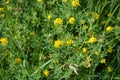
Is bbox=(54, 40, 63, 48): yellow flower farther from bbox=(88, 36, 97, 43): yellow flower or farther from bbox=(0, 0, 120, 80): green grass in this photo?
bbox=(88, 36, 97, 43): yellow flower

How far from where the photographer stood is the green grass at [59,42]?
2.10 m

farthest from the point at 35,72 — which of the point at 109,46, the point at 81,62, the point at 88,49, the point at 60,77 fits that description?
the point at 109,46

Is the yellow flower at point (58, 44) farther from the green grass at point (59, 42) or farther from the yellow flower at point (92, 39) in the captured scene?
the yellow flower at point (92, 39)

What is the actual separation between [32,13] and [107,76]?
774 mm

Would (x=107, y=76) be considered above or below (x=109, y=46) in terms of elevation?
below

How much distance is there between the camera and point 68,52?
217 centimetres

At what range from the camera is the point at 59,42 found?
7.03 feet

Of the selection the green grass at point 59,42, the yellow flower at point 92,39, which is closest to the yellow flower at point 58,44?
the green grass at point 59,42

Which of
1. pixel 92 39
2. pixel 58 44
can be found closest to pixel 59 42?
pixel 58 44

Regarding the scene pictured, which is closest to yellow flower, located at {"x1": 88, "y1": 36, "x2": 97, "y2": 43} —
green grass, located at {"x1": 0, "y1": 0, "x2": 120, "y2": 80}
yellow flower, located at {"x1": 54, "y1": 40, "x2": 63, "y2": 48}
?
green grass, located at {"x1": 0, "y1": 0, "x2": 120, "y2": 80}

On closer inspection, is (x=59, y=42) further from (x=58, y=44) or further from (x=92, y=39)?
(x=92, y=39)

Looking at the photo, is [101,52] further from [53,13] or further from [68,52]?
[53,13]

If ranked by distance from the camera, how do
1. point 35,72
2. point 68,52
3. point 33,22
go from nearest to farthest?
point 35,72
point 68,52
point 33,22

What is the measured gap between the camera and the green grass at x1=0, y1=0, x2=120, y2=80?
2.10m
